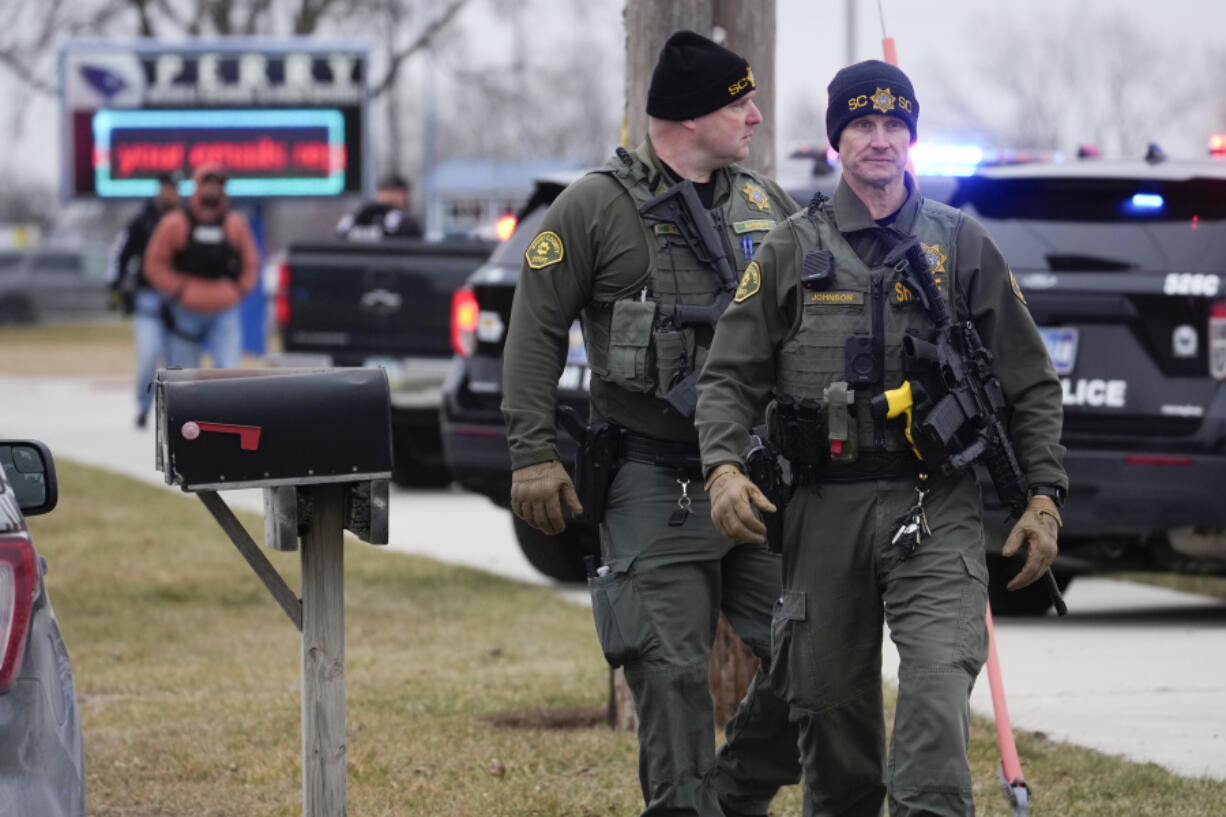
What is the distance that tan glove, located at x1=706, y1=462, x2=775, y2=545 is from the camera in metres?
4.19

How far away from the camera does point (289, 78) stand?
24688 mm

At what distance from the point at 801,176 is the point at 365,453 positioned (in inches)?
186

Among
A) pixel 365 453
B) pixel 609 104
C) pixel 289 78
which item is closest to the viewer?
pixel 365 453

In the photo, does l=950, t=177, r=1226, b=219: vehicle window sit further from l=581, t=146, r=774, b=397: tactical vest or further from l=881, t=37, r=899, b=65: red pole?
l=581, t=146, r=774, b=397: tactical vest

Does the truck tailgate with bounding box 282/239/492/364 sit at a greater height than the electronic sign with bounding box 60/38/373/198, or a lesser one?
lesser

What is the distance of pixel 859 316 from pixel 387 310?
896 centimetres

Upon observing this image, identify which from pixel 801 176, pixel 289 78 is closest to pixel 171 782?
pixel 801 176

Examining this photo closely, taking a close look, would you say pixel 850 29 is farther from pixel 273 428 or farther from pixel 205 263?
pixel 273 428

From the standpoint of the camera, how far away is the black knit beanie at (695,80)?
4777 millimetres

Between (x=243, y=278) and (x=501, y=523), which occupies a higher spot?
(x=243, y=278)

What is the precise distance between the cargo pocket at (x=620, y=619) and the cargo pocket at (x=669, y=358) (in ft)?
1.36

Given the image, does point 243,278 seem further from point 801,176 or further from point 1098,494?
point 1098,494

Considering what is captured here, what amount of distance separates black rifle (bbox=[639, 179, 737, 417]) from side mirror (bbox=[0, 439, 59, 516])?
1618 mm

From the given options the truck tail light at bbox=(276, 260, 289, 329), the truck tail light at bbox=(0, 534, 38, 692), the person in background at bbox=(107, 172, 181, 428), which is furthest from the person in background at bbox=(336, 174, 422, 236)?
the truck tail light at bbox=(0, 534, 38, 692)
